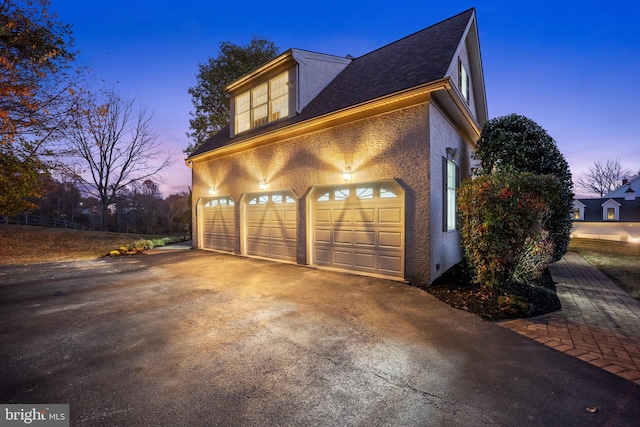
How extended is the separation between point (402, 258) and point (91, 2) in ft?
63.0

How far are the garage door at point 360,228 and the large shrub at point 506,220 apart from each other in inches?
66.9

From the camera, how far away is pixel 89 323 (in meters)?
4.14

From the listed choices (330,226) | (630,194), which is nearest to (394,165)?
(330,226)

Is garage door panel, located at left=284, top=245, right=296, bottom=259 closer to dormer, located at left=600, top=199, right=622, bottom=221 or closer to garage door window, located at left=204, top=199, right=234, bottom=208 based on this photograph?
garage door window, located at left=204, top=199, right=234, bottom=208

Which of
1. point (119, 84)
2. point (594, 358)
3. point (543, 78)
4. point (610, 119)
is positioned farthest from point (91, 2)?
point (610, 119)

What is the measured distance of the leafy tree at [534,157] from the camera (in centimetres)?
760

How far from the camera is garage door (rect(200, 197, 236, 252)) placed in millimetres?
11359

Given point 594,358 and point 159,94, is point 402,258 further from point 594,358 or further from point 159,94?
point 159,94

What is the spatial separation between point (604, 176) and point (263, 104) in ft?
185

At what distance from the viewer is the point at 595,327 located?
3943mm

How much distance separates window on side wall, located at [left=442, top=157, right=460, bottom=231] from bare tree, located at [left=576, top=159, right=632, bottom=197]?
51.7 metres

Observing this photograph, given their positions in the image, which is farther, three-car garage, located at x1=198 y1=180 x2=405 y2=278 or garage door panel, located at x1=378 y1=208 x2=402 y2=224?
three-car garage, located at x1=198 y1=180 x2=405 y2=278

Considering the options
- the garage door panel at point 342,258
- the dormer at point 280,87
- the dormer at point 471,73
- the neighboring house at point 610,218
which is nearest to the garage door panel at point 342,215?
the garage door panel at point 342,258

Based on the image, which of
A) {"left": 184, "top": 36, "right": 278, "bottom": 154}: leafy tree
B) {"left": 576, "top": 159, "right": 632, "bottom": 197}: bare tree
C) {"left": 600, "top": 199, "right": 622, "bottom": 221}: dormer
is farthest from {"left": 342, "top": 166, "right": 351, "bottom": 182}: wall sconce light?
{"left": 576, "top": 159, "right": 632, "bottom": 197}: bare tree
